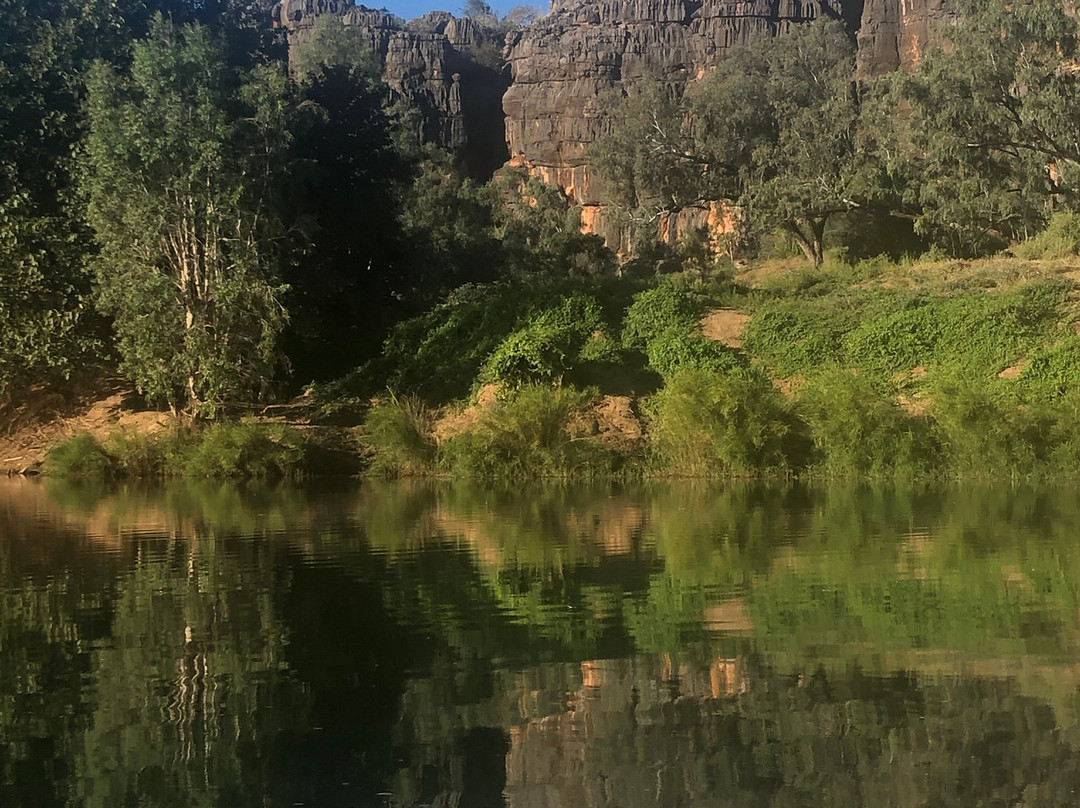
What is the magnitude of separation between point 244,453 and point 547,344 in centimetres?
773

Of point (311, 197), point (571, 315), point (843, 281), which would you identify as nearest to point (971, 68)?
point (843, 281)

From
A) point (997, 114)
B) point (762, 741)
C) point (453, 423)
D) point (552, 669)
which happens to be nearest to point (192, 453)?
point (453, 423)

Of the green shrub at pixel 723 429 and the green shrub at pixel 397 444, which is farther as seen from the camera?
the green shrub at pixel 397 444

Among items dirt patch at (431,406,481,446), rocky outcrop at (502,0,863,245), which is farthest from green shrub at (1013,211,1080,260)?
rocky outcrop at (502,0,863,245)

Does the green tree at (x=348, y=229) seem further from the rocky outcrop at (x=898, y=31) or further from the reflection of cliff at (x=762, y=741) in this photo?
the rocky outcrop at (x=898, y=31)

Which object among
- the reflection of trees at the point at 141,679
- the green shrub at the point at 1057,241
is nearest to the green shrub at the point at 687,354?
the green shrub at the point at 1057,241

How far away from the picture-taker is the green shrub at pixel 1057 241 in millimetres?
34062

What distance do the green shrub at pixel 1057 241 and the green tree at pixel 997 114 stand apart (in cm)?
192

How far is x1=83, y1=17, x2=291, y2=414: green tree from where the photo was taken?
27812mm

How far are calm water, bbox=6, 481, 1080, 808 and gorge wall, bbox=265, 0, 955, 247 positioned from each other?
55.0 meters

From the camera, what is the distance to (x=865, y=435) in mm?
24156

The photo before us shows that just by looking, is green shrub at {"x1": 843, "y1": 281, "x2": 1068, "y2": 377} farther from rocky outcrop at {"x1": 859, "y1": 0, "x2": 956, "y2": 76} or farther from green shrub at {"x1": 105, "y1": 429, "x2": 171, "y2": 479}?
rocky outcrop at {"x1": 859, "y1": 0, "x2": 956, "y2": 76}

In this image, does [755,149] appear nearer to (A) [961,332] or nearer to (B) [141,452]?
(A) [961,332]

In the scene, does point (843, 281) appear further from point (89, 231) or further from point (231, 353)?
point (89, 231)
